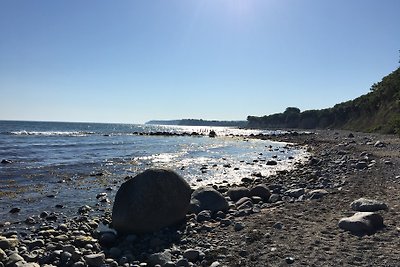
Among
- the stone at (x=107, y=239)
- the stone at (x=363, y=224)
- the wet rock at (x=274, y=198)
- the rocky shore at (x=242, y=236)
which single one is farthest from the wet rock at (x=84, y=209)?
the stone at (x=363, y=224)

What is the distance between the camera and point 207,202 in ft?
42.4

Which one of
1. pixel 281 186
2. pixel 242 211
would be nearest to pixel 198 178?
pixel 281 186

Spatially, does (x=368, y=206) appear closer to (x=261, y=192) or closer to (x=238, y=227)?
(x=238, y=227)

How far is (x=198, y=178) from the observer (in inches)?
915

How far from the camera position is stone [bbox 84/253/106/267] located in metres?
8.48

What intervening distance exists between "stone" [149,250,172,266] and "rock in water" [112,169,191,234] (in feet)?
7.19

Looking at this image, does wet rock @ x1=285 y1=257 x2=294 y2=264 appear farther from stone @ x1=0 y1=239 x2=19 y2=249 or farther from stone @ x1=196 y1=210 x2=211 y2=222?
stone @ x1=0 y1=239 x2=19 y2=249

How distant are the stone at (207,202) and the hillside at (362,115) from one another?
23.8 meters

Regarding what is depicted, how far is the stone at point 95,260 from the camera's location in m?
8.48

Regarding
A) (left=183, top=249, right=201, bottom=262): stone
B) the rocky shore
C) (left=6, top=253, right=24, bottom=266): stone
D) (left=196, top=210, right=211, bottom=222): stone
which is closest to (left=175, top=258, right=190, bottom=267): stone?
the rocky shore

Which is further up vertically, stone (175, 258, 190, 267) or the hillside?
the hillside

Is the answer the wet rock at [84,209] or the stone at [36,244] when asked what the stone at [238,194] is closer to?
the wet rock at [84,209]

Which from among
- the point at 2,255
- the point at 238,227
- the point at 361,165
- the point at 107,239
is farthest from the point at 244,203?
the point at 361,165

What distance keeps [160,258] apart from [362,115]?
342 feet
